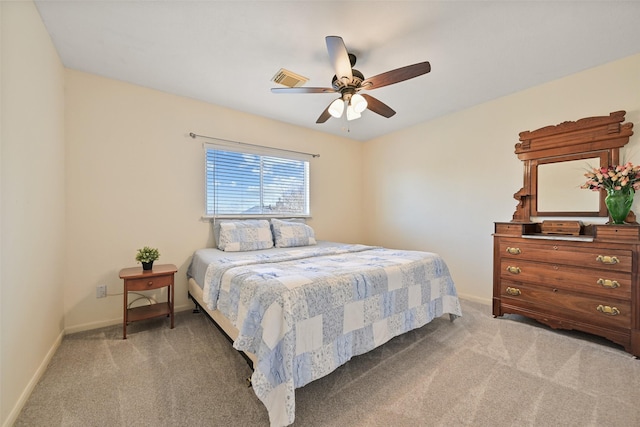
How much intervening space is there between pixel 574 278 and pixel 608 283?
0.20m

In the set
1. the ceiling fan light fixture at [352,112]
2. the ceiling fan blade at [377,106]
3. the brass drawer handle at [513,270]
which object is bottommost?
the brass drawer handle at [513,270]

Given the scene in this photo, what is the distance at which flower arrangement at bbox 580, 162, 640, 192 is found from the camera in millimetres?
2066

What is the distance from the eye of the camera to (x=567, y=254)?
91.7 inches

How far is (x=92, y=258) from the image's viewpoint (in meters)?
2.52

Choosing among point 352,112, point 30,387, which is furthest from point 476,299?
point 30,387

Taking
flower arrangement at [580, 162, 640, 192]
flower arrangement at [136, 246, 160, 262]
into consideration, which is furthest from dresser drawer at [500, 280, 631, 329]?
flower arrangement at [136, 246, 160, 262]

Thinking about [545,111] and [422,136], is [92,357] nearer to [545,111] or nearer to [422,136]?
[422,136]

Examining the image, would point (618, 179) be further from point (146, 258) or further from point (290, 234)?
point (146, 258)

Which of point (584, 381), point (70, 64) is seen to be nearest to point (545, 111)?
point (584, 381)

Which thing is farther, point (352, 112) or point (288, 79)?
point (288, 79)

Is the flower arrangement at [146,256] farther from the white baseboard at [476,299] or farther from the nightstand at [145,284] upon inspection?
the white baseboard at [476,299]

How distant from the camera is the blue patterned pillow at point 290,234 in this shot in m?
3.22

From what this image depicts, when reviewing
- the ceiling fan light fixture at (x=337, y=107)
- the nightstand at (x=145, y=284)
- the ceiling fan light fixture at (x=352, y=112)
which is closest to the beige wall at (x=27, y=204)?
the nightstand at (x=145, y=284)

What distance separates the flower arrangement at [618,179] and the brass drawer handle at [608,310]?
973mm
